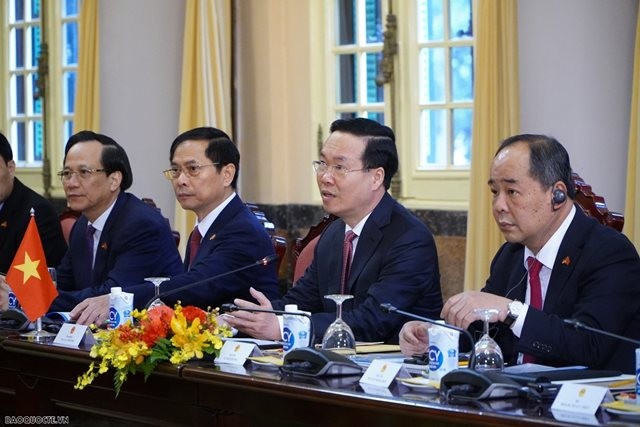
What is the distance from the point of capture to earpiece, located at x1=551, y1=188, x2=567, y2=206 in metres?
3.09

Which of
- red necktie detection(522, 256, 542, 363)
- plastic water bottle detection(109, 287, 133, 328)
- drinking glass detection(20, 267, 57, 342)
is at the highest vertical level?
red necktie detection(522, 256, 542, 363)

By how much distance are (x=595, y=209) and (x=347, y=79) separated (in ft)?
11.8

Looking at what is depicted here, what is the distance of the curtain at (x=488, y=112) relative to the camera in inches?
221

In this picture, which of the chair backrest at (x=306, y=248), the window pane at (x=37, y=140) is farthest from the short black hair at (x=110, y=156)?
the window pane at (x=37, y=140)

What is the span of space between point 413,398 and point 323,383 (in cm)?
30

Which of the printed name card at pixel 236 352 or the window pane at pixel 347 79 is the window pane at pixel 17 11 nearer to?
the window pane at pixel 347 79

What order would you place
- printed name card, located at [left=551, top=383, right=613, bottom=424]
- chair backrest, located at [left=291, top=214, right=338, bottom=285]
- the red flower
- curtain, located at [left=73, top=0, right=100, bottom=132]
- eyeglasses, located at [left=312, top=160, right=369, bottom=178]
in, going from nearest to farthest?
printed name card, located at [left=551, top=383, right=613, bottom=424] < the red flower < eyeglasses, located at [left=312, top=160, right=369, bottom=178] < chair backrest, located at [left=291, top=214, right=338, bottom=285] < curtain, located at [left=73, top=0, right=100, bottom=132]

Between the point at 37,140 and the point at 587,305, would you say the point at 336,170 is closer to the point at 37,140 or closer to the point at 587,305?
the point at 587,305

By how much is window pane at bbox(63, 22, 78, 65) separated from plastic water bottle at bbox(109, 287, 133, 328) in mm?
5451

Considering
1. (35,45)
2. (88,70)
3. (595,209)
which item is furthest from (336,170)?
(35,45)

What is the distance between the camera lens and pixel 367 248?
3.76m

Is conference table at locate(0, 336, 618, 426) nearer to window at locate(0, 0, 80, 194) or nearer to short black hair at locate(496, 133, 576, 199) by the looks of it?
short black hair at locate(496, 133, 576, 199)

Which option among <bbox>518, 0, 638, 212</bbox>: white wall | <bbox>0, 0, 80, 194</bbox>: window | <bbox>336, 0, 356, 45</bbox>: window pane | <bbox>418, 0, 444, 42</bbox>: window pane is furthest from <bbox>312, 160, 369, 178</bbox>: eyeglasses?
<bbox>0, 0, 80, 194</bbox>: window

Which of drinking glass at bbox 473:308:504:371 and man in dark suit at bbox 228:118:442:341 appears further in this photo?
man in dark suit at bbox 228:118:442:341
